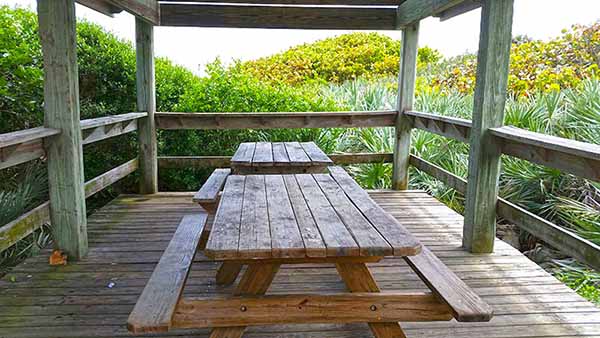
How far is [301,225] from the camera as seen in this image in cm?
188

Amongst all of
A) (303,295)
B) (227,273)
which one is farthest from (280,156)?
(303,295)

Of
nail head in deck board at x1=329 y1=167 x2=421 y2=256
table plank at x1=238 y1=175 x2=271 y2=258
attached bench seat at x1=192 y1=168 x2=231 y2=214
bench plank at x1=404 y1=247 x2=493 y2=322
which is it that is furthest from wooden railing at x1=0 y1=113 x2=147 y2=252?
bench plank at x1=404 y1=247 x2=493 y2=322

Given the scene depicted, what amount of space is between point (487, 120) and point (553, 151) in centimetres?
68

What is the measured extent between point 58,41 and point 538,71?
6.45m

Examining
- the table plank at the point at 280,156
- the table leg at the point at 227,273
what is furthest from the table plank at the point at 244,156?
the table leg at the point at 227,273

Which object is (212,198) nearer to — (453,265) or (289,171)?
(289,171)

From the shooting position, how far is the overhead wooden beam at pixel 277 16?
4883 mm

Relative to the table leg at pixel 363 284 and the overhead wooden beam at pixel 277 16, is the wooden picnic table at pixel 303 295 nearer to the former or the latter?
the table leg at pixel 363 284

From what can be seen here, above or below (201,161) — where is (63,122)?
above

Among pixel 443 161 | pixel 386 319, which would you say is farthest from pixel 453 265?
pixel 443 161

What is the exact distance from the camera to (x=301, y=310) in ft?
5.88

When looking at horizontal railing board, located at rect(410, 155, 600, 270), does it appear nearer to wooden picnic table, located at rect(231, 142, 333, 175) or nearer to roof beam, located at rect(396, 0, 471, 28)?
wooden picnic table, located at rect(231, 142, 333, 175)

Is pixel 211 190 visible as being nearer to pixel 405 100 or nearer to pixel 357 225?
pixel 357 225

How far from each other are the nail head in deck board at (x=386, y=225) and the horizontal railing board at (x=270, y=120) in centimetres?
261
